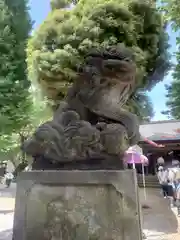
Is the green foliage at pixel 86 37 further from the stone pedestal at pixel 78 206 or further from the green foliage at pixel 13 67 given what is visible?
the stone pedestal at pixel 78 206

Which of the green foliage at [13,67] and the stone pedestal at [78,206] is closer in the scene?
the stone pedestal at [78,206]

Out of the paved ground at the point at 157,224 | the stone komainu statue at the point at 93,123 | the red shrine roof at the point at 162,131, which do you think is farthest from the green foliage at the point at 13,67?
the red shrine roof at the point at 162,131

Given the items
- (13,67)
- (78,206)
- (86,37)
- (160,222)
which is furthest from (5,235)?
(86,37)

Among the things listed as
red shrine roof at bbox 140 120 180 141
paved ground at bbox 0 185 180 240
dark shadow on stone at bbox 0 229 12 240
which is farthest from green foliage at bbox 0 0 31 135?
red shrine roof at bbox 140 120 180 141

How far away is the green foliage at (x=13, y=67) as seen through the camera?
952cm

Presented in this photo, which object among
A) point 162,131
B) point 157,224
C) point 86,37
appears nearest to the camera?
point 157,224

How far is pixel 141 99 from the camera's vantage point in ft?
37.9

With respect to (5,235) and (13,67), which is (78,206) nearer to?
(5,235)

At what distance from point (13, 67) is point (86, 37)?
9.70ft

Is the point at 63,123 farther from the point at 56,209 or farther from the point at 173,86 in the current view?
the point at 173,86

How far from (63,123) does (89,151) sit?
0.51m

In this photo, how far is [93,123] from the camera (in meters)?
3.34

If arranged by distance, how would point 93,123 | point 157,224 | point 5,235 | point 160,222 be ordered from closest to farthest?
point 93,123
point 5,235
point 157,224
point 160,222

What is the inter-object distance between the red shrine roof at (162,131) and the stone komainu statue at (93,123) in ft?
45.0
